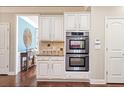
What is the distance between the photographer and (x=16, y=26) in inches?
354

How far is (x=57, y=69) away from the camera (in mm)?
7363

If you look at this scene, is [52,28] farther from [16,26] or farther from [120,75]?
[120,75]

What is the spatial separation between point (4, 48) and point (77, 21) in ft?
11.4

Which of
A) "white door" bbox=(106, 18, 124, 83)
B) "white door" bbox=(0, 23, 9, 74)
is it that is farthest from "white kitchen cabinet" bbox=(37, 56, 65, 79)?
"white door" bbox=(0, 23, 9, 74)

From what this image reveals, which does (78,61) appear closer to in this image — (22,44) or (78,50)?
(78,50)

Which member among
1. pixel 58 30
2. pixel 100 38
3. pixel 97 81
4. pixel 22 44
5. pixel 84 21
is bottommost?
pixel 97 81

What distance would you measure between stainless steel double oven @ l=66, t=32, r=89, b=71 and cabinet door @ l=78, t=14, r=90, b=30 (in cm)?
22

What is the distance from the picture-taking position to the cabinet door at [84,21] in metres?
7.26

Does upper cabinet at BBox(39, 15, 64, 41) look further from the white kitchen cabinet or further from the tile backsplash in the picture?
the white kitchen cabinet

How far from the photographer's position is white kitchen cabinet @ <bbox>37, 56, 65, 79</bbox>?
7344mm

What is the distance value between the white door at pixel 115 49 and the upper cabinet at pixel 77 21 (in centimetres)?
75

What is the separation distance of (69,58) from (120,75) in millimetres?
1727

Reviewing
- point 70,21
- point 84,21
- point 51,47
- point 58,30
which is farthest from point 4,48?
point 84,21
